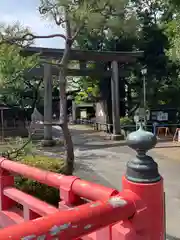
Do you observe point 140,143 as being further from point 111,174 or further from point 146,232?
point 111,174

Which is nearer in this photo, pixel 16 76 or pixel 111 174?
pixel 16 76

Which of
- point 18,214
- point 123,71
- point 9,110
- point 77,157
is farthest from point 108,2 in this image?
point 9,110

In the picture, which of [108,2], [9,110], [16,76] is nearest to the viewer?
[16,76]

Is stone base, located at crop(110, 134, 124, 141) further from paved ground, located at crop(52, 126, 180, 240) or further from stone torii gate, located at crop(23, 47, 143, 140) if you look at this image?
paved ground, located at crop(52, 126, 180, 240)

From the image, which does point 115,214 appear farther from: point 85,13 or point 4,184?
point 85,13

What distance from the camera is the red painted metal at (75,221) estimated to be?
1.03 meters

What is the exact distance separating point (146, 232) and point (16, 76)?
348 centimetres

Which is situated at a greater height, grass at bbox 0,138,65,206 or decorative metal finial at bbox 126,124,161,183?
decorative metal finial at bbox 126,124,161,183

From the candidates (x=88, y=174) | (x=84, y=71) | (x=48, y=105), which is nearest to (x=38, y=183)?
(x=88, y=174)

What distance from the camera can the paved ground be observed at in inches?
166

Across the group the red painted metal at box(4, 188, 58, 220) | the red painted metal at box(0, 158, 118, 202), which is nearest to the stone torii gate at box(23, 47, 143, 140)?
the red painted metal at box(4, 188, 58, 220)

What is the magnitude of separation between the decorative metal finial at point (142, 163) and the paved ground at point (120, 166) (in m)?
2.28

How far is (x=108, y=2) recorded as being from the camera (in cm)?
452

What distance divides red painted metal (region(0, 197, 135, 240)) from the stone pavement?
233cm
